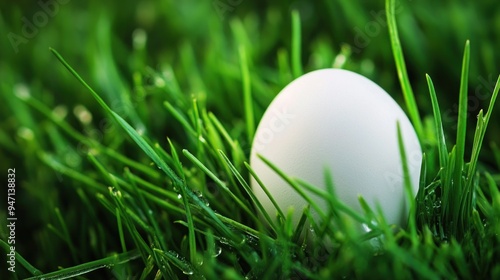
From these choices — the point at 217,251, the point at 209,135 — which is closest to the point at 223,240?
the point at 217,251

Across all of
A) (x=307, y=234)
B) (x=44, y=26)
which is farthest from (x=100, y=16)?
(x=307, y=234)

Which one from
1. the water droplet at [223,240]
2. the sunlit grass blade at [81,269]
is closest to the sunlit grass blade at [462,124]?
the water droplet at [223,240]

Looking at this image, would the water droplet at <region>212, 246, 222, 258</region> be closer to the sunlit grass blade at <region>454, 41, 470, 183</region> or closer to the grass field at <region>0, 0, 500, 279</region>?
the grass field at <region>0, 0, 500, 279</region>

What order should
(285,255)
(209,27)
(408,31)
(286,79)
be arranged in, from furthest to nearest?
(209,27), (408,31), (286,79), (285,255)

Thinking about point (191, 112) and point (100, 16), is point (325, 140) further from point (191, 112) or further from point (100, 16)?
point (100, 16)

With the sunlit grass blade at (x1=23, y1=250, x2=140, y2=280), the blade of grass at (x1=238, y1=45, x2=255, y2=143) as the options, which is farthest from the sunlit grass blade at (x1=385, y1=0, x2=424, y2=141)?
the sunlit grass blade at (x1=23, y1=250, x2=140, y2=280)

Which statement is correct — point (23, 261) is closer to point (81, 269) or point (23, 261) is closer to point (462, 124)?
point (81, 269)
